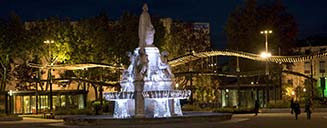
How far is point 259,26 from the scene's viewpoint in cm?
7819

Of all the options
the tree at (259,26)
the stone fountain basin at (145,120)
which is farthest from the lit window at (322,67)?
the stone fountain basin at (145,120)

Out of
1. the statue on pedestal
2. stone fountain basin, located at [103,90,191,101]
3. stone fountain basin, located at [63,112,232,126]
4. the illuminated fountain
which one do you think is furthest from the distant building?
stone fountain basin, located at [63,112,232,126]

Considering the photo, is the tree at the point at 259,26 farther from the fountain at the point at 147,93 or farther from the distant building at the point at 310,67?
the fountain at the point at 147,93

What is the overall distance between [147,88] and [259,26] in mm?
40222

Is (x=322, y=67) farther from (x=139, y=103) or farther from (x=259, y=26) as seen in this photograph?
(x=139, y=103)

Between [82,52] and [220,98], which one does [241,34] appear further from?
[82,52]

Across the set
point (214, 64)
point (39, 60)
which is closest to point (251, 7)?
point (214, 64)

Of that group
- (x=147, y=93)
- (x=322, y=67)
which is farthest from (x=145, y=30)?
(x=322, y=67)

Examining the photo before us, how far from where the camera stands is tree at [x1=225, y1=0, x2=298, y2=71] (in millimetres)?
77875

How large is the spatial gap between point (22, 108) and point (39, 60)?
5.85 meters

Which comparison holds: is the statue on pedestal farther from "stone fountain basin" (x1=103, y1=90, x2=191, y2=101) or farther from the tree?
the tree

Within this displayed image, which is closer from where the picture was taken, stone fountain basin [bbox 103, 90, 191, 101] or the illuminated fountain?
stone fountain basin [bbox 103, 90, 191, 101]

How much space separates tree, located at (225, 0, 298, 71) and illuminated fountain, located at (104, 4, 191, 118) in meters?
37.7

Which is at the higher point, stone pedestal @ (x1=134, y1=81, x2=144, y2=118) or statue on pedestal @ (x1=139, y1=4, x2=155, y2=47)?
statue on pedestal @ (x1=139, y1=4, x2=155, y2=47)
